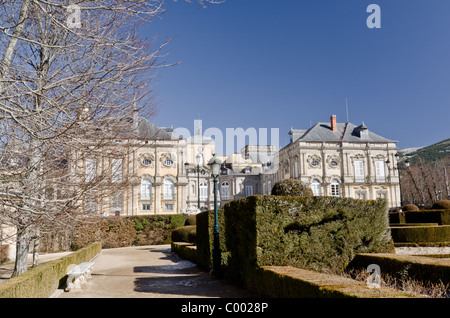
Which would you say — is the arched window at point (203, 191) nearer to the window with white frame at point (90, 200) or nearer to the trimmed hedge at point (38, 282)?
the trimmed hedge at point (38, 282)

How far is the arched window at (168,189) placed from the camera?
38.5 meters

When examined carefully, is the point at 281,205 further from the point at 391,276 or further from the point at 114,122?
the point at 114,122

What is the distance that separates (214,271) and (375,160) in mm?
41038

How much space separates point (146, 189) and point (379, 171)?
1140 inches

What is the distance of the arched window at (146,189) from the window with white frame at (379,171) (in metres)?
28.0

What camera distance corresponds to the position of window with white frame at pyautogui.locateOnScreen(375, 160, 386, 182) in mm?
45625

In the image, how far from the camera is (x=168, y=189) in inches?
1517

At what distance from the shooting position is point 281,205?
7734 mm

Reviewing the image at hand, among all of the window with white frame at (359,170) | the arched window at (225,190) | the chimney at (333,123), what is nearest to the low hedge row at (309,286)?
the window with white frame at (359,170)

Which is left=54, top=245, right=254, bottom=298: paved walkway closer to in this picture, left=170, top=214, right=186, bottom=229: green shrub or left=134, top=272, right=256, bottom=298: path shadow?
left=134, top=272, right=256, bottom=298: path shadow

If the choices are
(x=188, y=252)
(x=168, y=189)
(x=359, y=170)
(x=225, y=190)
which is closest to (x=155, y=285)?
(x=188, y=252)

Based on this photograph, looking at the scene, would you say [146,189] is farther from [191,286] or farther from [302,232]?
[302,232]

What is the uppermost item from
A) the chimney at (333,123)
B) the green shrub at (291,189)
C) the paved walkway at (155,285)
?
the chimney at (333,123)
